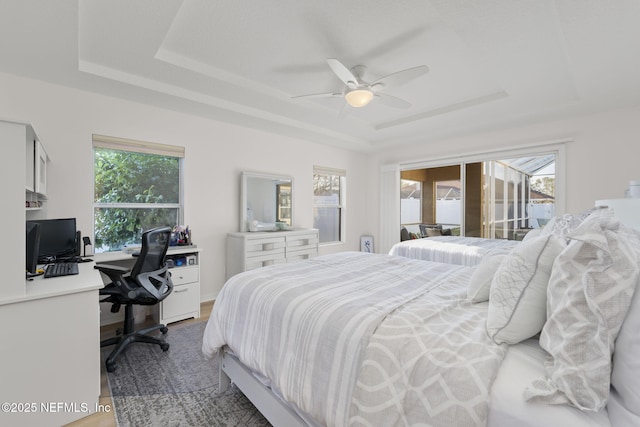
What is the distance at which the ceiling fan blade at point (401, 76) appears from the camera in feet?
7.16

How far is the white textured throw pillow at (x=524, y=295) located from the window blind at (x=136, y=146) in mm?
3447

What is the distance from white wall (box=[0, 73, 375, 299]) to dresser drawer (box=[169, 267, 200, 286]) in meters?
0.56

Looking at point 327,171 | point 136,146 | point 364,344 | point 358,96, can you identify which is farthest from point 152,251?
point 327,171

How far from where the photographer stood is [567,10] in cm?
177

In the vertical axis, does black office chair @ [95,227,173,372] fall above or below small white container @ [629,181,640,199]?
below

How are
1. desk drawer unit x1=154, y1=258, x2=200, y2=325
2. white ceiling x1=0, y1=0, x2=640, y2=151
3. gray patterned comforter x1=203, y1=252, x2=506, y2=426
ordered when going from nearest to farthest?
gray patterned comforter x1=203, y1=252, x2=506, y2=426, white ceiling x1=0, y1=0, x2=640, y2=151, desk drawer unit x1=154, y1=258, x2=200, y2=325

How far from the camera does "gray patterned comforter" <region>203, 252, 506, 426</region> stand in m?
0.91

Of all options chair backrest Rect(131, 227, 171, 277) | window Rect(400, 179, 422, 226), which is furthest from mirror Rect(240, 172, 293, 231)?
window Rect(400, 179, 422, 226)

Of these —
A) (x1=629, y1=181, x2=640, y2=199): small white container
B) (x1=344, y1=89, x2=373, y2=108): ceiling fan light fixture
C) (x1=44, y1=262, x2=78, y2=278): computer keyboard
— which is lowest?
(x1=44, y1=262, x2=78, y2=278): computer keyboard

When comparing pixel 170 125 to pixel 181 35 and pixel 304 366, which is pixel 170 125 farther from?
pixel 304 366

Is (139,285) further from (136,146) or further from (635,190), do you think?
(635,190)

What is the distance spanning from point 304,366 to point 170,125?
126 inches

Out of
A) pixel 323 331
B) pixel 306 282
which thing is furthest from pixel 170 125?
pixel 323 331

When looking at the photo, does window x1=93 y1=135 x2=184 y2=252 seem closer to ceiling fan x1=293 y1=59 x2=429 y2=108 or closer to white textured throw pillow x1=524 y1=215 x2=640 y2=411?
ceiling fan x1=293 y1=59 x2=429 y2=108
